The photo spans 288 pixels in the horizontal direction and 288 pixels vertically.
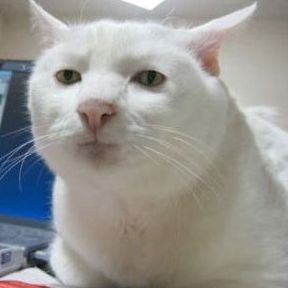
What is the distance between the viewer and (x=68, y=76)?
0.55 m

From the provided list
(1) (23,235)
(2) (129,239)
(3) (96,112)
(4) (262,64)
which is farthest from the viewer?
(4) (262,64)

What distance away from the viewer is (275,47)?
2.57m

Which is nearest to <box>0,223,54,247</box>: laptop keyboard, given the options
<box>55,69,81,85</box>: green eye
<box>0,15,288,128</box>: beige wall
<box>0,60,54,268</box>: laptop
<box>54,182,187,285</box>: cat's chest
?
<box>0,60,54,268</box>: laptop

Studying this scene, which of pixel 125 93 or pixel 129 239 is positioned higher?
pixel 125 93

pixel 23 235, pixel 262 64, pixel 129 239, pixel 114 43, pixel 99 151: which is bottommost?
pixel 23 235

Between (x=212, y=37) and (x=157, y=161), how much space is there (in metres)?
0.18

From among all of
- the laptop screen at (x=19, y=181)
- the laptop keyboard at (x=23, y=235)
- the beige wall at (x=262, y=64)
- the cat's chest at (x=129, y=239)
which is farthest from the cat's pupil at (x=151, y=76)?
the beige wall at (x=262, y=64)

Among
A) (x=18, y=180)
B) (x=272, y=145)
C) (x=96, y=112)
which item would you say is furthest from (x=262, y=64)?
(x=96, y=112)

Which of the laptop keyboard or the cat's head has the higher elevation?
the cat's head

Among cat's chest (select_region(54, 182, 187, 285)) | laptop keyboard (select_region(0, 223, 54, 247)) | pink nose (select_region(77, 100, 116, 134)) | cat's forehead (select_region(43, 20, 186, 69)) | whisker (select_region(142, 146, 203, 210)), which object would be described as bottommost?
laptop keyboard (select_region(0, 223, 54, 247))

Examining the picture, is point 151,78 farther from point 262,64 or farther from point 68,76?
point 262,64

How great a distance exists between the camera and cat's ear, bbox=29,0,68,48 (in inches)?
24.5

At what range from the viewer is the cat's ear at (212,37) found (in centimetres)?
56

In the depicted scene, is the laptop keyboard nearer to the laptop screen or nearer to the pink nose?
the laptop screen
